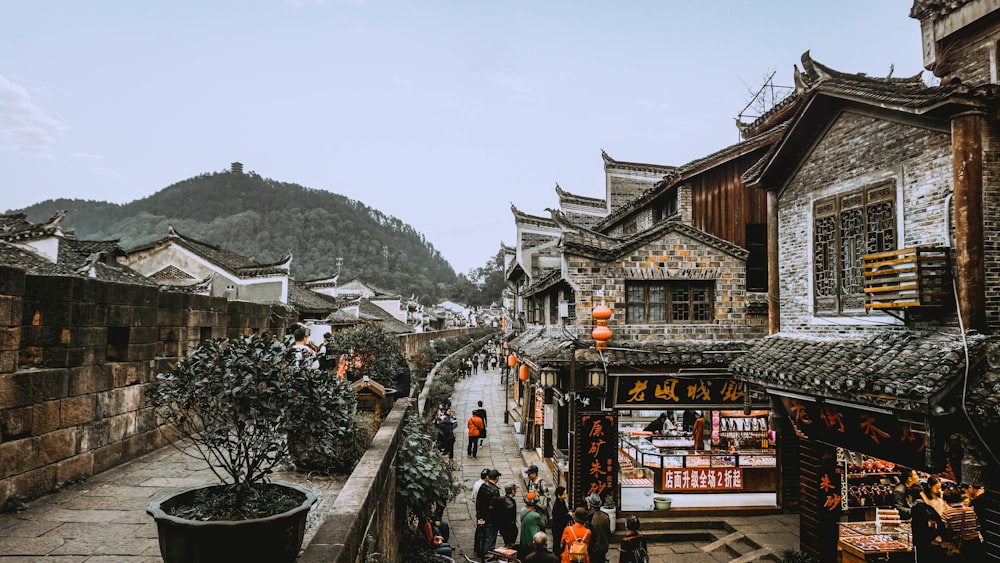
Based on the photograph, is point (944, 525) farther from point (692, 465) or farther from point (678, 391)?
point (678, 391)

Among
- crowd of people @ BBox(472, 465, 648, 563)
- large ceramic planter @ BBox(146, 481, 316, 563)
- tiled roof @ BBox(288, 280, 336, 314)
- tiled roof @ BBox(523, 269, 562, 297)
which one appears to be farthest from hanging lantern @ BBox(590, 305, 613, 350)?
tiled roof @ BBox(288, 280, 336, 314)

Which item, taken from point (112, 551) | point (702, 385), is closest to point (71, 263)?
point (112, 551)

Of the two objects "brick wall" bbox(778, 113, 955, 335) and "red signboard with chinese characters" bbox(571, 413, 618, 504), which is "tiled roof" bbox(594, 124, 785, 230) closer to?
"brick wall" bbox(778, 113, 955, 335)

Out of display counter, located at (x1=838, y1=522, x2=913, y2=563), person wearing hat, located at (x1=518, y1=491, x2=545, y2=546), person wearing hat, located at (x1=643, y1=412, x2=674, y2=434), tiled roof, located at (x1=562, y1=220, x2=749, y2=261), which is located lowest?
display counter, located at (x1=838, y1=522, x2=913, y2=563)

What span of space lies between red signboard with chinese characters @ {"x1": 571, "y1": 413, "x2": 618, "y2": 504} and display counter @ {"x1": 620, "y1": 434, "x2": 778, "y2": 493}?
43.5 inches

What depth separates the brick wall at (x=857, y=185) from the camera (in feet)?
22.1

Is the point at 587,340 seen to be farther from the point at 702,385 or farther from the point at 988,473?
the point at 988,473

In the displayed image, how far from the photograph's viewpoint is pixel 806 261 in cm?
895

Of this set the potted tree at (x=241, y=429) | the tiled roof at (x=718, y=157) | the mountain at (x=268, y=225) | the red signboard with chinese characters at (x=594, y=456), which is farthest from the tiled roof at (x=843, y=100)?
the mountain at (x=268, y=225)

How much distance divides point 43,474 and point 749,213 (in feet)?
43.3

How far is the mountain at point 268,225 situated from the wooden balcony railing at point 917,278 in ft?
213

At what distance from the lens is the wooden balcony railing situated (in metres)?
6.30

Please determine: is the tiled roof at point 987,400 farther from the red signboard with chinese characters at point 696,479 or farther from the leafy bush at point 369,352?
the leafy bush at point 369,352

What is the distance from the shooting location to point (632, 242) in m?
12.1
